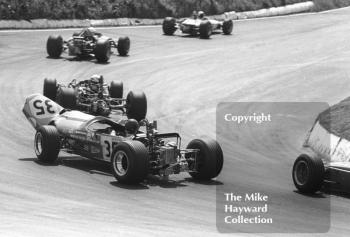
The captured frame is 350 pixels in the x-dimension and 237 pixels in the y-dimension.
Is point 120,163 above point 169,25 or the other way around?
the other way around

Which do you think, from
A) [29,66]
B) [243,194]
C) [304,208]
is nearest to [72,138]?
[243,194]

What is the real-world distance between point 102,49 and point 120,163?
1712cm

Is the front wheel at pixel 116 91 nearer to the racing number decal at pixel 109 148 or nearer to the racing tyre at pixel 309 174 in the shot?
the racing number decal at pixel 109 148

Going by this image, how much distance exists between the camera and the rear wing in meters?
19.6

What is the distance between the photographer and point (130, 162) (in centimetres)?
1590

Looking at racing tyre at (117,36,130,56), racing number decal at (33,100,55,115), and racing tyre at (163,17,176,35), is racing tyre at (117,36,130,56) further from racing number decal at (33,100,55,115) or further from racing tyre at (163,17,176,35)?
racing number decal at (33,100,55,115)

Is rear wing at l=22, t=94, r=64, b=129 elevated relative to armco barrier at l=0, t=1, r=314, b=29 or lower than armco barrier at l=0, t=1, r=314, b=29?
lower

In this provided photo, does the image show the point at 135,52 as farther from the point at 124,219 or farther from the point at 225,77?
the point at 124,219

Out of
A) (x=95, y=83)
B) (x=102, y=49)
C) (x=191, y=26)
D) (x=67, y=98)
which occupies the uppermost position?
(x=191, y=26)

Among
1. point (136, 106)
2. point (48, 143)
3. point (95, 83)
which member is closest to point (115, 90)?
point (95, 83)

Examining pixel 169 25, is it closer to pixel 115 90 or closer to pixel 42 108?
pixel 115 90

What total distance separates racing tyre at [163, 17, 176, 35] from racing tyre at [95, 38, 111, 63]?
344 inches

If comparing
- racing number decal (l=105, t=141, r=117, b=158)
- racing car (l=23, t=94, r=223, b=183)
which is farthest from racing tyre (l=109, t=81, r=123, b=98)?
racing number decal (l=105, t=141, r=117, b=158)

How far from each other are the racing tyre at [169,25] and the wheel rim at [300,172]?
25411 mm
